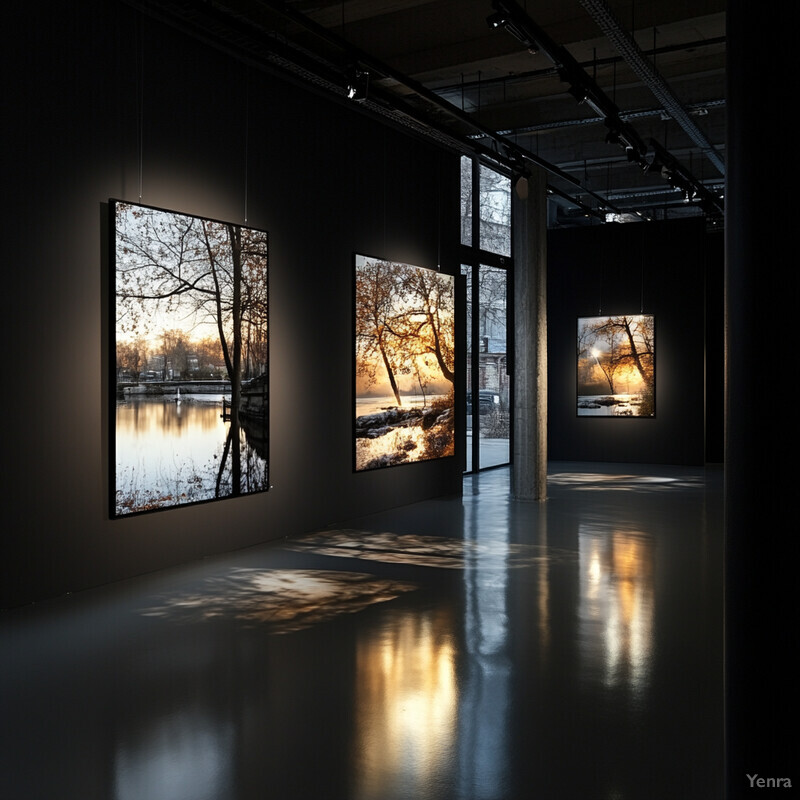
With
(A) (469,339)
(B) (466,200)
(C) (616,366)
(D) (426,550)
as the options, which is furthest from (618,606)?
(C) (616,366)

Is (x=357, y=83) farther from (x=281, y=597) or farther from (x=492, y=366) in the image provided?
(x=492, y=366)

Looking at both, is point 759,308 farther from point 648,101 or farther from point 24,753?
point 648,101

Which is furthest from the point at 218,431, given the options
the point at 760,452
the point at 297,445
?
the point at 760,452

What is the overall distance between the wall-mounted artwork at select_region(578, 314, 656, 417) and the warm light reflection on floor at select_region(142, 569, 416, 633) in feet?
37.7

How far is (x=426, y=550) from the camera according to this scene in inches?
345

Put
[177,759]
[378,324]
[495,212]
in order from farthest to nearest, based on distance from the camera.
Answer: [495,212], [378,324], [177,759]

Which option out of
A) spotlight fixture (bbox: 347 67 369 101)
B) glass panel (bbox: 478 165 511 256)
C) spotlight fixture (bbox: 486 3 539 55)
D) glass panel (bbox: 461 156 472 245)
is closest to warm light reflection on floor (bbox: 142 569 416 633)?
spotlight fixture (bbox: 347 67 369 101)

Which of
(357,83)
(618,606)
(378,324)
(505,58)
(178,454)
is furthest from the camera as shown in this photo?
(378,324)

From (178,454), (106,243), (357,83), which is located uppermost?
(357,83)

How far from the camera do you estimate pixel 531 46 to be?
7984 mm

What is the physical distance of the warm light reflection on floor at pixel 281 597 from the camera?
630 cm

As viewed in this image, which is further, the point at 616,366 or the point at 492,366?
the point at 616,366

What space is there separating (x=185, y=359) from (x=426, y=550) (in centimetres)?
302

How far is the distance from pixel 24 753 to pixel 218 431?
448cm
